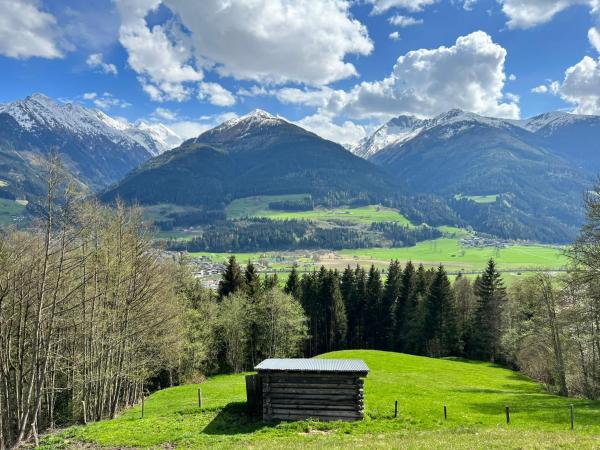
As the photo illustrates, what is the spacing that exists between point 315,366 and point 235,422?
644 centimetres

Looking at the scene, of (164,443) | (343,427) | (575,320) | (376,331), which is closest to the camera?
(164,443)

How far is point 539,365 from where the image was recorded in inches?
2269

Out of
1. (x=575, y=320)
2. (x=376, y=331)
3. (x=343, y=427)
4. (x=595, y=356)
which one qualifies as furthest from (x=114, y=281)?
(x=376, y=331)

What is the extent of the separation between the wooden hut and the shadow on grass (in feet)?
3.26

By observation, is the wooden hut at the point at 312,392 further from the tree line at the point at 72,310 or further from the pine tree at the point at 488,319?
the pine tree at the point at 488,319

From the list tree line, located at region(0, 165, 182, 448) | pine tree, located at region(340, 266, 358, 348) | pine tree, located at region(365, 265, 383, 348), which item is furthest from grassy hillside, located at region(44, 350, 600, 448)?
pine tree, located at region(340, 266, 358, 348)

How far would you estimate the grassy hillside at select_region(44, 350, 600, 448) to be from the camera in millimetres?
20141

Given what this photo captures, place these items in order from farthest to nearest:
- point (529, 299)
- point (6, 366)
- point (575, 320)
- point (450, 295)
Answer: point (450, 295), point (529, 299), point (575, 320), point (6, 366)

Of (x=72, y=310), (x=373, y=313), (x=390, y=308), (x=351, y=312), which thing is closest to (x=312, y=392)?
(x=72, y=310)

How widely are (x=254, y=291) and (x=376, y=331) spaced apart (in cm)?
3386

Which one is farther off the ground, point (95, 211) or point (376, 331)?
point (95, 211)

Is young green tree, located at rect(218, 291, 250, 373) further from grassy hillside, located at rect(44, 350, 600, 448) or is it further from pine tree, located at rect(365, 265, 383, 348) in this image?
pine tree, located at rect(365, 265, 383, 348)

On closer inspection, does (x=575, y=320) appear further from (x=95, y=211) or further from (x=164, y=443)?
(x=95, y=211)

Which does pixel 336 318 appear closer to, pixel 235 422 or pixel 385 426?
pixel 235 422
